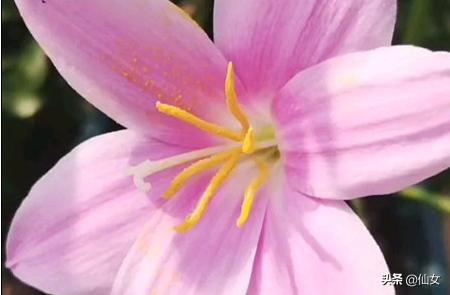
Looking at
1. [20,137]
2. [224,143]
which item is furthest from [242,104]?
[20,137]

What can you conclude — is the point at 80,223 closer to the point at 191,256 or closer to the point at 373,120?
the point at 191,256

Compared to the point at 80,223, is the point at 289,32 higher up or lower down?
higher up

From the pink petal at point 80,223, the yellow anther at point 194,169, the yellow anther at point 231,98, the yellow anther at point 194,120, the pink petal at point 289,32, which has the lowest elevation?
the pink petal at point 80,223

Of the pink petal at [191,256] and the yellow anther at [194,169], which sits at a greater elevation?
the yellow anther at [194,169]

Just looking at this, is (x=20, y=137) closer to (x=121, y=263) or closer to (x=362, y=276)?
(x=121, y=263)

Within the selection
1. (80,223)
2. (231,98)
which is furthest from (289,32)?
(80,223)

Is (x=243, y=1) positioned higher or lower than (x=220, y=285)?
higher
